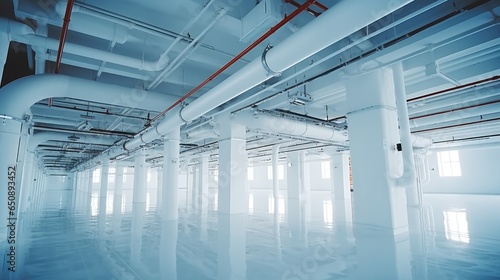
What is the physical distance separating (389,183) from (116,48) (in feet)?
23.9

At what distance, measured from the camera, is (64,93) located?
6246 mm

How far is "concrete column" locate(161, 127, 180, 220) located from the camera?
359 inches

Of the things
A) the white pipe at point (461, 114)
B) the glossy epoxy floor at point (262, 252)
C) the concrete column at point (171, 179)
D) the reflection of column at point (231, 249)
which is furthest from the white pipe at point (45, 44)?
the white pipe at point (461, 114)

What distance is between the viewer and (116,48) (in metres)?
6.17

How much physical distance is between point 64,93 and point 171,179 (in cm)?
445

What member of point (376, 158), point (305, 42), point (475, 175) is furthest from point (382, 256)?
point (475, 175)

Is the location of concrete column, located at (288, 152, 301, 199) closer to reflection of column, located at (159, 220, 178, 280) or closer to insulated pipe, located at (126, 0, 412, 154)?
reflection of column, located at (159, 220, 178, 280)

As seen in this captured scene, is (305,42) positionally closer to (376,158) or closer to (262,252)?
(262,252)

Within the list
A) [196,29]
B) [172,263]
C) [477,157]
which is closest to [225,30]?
[196,29]

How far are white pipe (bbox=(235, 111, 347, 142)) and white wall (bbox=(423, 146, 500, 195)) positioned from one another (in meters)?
13.4

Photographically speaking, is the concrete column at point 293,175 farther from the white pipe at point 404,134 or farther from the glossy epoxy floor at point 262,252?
the white pipe at point 404,134

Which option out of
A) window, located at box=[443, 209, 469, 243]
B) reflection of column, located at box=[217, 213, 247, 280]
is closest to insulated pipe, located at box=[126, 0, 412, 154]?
reflection of column, located at box=[217, 213, 247, 280]

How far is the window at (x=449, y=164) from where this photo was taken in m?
19.7

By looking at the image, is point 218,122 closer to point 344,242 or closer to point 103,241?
point 103,241
